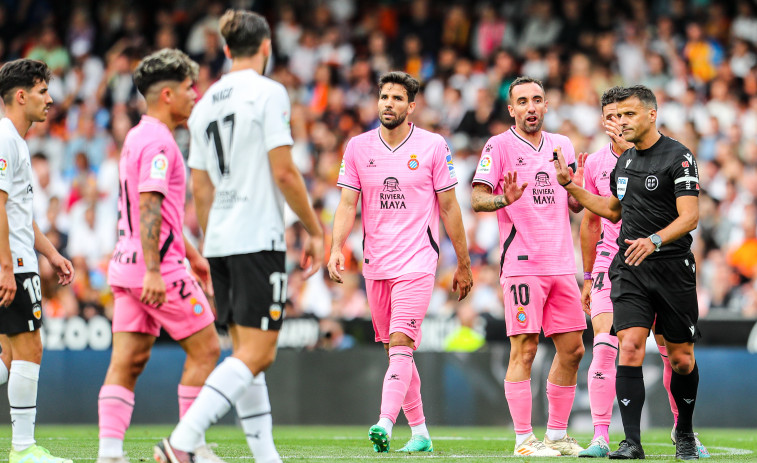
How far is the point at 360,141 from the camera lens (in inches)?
363

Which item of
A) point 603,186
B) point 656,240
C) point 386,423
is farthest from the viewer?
point 603,186

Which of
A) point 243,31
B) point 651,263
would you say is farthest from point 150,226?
point 651,263

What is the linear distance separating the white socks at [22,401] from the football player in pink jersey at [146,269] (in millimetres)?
1137

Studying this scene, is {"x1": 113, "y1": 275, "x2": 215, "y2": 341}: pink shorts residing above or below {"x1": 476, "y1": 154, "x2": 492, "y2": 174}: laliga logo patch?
below

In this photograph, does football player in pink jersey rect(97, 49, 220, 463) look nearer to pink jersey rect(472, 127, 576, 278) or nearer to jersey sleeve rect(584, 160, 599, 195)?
pink jersey rect(472, 127, 576, 278)

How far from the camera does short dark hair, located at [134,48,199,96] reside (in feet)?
21.6

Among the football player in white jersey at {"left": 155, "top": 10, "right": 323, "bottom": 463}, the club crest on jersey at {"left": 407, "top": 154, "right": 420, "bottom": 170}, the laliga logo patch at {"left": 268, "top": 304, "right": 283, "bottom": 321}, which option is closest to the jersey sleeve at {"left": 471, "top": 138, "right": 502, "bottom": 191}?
the club crest on jersey at {"left": 407, "top": 154, "right": 420, "bottom": 170}

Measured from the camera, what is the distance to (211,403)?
5.81m

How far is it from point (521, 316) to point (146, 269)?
11.5 feet

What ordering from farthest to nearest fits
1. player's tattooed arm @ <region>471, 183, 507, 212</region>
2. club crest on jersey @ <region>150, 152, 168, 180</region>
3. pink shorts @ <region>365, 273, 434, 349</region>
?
pink shorts @ <region>365, 273, 434, 349</region> → player's tattooed arm @ <region>471, 183, 507, 212</region> → club crest on jersey @ <region>150, 152, 168, 180</region>

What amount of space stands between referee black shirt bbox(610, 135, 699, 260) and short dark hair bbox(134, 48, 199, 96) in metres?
3.32

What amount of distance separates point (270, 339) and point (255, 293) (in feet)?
0.91

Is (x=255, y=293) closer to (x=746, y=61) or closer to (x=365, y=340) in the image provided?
(x=365, y=340)

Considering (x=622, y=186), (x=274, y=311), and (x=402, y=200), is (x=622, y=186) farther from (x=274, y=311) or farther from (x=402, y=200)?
(x=274, y=311)
